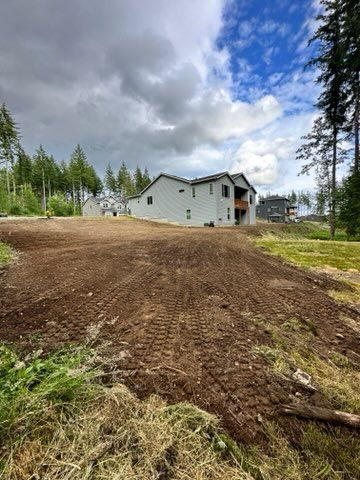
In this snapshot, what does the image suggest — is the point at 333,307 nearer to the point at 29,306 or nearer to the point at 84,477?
the point at 84,477

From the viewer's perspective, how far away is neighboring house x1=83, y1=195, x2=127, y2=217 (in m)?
50.1

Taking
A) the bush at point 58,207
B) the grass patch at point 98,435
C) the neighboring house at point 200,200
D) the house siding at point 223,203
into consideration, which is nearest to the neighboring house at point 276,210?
the neighboring house at point 200,200

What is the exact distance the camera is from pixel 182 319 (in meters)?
2.80

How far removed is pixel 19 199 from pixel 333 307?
43.7m

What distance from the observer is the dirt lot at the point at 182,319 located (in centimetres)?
175

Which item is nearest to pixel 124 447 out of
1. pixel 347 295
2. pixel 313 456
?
pixel 313 456

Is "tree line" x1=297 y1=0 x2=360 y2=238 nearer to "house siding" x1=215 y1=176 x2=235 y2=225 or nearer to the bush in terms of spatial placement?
"house siding" x1=215 y1=176 x2=235 y2=225

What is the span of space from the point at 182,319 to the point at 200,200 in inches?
902

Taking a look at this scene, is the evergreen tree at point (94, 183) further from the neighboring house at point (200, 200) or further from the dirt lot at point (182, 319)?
the dirt lot at point (182, 319)

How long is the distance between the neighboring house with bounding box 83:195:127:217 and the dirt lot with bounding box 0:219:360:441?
153 ft

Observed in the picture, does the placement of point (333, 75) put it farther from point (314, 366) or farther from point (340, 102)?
point (314, 366)

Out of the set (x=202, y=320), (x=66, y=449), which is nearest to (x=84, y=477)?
(x=66, y=449)

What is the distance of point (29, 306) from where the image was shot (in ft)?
10.3

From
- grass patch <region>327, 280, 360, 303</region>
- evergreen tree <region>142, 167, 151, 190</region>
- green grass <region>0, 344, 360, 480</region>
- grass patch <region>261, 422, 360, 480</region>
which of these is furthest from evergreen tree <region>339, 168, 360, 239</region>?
evergreen tree <region>142, 167, 151, 190</region>
